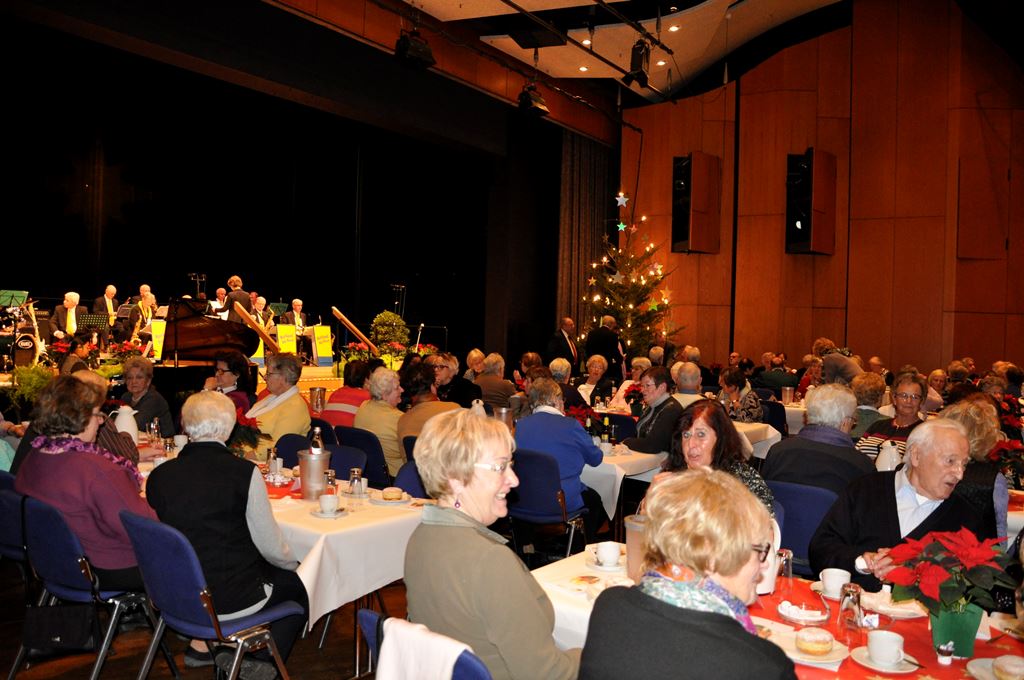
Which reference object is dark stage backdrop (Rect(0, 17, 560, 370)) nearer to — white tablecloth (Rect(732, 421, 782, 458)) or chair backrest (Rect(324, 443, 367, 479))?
white tablecloth (Rect(732, 421, 782, 458))

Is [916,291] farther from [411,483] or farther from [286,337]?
[411,483]

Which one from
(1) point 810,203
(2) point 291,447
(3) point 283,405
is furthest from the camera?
(1) point 810,203

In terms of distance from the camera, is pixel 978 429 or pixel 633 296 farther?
pixel 633 296

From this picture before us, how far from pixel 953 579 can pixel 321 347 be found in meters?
13.1

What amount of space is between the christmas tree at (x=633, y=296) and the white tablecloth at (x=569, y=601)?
11.3m

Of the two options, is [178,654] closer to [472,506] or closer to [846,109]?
[472,506]

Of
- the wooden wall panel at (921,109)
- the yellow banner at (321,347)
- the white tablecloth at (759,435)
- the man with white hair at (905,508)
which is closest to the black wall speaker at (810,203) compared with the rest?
the wooden wall panel at (921,109)

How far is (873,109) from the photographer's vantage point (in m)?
13.8

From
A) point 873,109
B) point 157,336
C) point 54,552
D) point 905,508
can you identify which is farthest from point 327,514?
point 873,109

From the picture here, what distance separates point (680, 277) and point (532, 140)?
3736mm

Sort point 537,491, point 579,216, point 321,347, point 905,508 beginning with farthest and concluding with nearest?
point 579,216, point 321,347, point 537,491, point 905,508

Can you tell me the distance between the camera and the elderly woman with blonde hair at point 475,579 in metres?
1.96

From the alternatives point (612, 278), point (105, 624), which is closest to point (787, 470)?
point (105, 624)

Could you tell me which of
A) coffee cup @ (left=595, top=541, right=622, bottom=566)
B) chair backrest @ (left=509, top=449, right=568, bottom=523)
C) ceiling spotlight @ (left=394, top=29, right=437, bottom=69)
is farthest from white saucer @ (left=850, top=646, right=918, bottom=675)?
ceiling spotlight @ (left=394, top=29, right=437, bottom=69)
